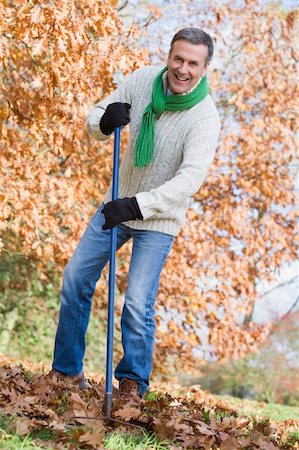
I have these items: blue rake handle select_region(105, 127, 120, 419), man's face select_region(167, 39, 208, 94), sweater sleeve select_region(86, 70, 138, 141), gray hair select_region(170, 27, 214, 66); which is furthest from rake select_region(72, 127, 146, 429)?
gray hair select_region(170, 27, 214, 66)

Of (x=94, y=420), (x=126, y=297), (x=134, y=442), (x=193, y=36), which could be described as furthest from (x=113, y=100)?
(x=134, y=442)

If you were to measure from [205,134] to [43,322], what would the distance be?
317 inches

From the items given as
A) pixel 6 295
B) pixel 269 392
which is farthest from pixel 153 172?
pixel 269 392

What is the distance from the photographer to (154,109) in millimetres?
4199

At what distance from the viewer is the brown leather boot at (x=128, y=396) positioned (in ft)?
12.2

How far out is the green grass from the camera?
3.14m

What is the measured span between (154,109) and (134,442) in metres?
1.83

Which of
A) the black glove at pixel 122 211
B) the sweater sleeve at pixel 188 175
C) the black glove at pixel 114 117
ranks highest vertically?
the black glove at pixel 114 117

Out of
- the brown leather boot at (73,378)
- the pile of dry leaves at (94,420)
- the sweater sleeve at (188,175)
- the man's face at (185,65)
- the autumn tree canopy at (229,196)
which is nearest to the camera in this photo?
the pile of dry leaves at (94,420)

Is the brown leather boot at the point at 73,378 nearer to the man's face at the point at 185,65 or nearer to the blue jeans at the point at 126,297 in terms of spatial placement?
the blue jeans at the point at 126,297

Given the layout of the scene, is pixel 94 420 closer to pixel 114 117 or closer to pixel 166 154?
pixel 166 154

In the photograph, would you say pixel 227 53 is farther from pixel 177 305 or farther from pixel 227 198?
pixel 177 305

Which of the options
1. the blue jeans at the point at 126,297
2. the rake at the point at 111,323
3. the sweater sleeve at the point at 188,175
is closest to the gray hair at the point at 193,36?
the sweater sleeve at the point at 188,175

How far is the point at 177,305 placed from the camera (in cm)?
972
